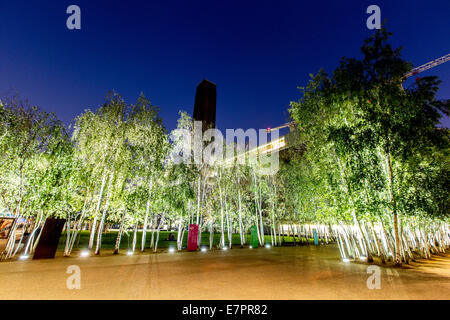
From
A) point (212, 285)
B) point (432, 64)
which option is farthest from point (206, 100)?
point (432, 64)

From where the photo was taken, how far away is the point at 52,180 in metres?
11.8

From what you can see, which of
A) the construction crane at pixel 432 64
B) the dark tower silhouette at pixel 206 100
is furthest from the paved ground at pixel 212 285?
the construction crane at pixel 432 64

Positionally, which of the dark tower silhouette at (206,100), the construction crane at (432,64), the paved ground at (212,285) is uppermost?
the construction crane at (432,64)

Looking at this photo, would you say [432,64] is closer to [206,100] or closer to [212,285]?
[206,100]

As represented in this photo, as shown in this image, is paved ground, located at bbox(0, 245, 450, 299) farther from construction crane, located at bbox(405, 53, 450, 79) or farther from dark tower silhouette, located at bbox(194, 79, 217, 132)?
construction crane, located at bbox(405, 53, 450, 79)

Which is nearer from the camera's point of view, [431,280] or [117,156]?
[431,280]

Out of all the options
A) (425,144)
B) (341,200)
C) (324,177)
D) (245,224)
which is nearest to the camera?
(425,144)

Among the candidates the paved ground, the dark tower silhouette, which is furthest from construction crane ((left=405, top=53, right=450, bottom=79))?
the paved ground

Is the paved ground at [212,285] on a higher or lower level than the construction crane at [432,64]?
lower

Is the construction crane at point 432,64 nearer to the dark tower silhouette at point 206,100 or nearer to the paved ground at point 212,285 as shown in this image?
the dark tower silhouette at point 206,100

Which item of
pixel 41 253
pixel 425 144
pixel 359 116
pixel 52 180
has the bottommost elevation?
pixel 41 253

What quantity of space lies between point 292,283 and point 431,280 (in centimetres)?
535
